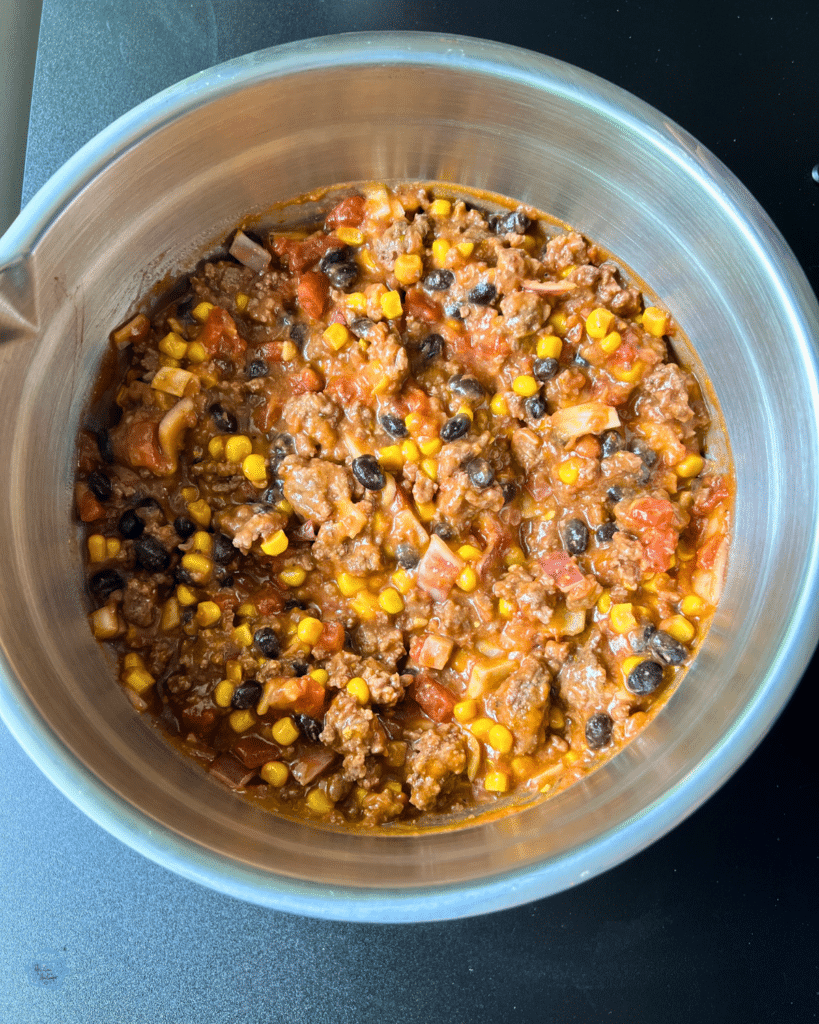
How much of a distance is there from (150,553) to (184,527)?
0.15m

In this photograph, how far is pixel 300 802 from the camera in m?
2.84

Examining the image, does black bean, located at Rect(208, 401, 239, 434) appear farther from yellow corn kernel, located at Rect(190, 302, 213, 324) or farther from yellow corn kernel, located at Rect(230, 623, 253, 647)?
yellow corn kernel, located at Rect(230, 623, 253, 647)

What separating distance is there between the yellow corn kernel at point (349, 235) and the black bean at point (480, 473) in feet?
3.17

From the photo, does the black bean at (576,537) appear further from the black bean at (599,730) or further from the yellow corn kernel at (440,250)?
the yellow corn kernel at (440,250)

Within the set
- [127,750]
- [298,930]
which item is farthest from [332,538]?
[298,930]

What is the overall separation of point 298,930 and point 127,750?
97 centimetres

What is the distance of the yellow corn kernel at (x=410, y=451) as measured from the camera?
9.71 ft

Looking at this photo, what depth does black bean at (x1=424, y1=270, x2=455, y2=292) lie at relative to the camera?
9.84 feet

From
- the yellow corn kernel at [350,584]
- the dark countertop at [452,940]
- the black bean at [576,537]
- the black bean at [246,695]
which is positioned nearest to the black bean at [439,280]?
the black bean at [576,537]

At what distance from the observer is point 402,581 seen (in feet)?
9.75

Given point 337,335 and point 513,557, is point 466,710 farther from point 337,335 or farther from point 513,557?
point 337,335

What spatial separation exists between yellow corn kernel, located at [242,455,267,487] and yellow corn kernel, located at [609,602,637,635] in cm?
137

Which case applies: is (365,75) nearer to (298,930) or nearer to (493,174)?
(493,174)

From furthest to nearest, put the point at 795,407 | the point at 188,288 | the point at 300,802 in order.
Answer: the point at 188,288 < the point at 300,802 < the point at 795,407
